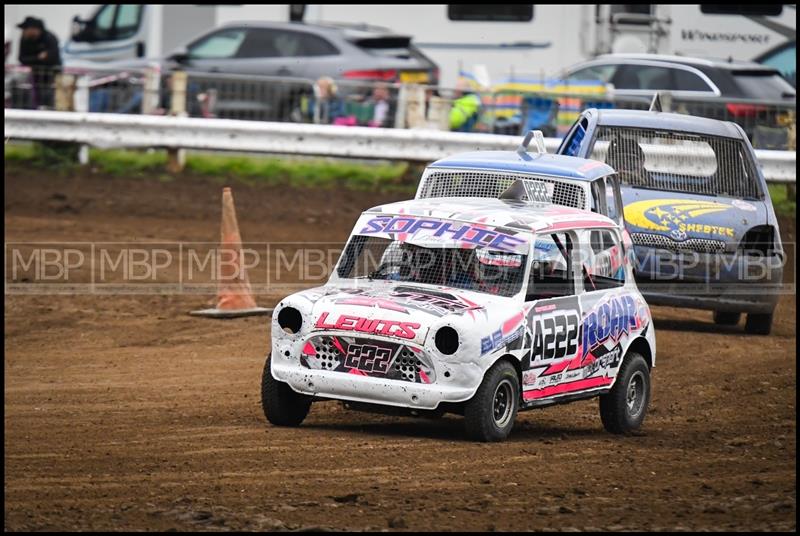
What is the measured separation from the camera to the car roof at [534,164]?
11.4 metres

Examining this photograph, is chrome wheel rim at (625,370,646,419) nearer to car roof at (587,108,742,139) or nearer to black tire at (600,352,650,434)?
black tire at (600,352,650,434)

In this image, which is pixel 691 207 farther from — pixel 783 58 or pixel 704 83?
pixel 783 58

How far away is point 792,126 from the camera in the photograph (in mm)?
19312

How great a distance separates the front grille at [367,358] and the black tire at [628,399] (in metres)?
1.65

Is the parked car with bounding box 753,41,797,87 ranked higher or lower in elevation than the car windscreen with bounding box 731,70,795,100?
higher

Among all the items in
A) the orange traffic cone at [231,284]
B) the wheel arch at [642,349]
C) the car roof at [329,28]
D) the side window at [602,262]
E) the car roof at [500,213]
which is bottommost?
the orange traffic cone at [231,284]

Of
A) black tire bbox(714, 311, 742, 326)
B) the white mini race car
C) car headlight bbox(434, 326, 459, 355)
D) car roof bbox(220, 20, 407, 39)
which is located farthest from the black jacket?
car headlight bbox(434, 326, 459, 355)

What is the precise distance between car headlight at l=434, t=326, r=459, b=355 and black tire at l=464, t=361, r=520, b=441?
27 cm

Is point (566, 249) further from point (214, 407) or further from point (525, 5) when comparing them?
point (525, 5)

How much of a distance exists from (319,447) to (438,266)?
1479 millimetres

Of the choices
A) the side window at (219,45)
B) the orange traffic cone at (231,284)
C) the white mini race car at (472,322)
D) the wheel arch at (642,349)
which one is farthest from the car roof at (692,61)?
the wheel arch at (642,349)

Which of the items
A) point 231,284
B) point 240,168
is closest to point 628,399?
point 231,284

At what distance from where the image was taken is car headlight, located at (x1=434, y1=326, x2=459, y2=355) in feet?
27.0

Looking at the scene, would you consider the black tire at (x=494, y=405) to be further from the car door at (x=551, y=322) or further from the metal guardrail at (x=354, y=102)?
the metal guardrail at (x=354, y=102)
